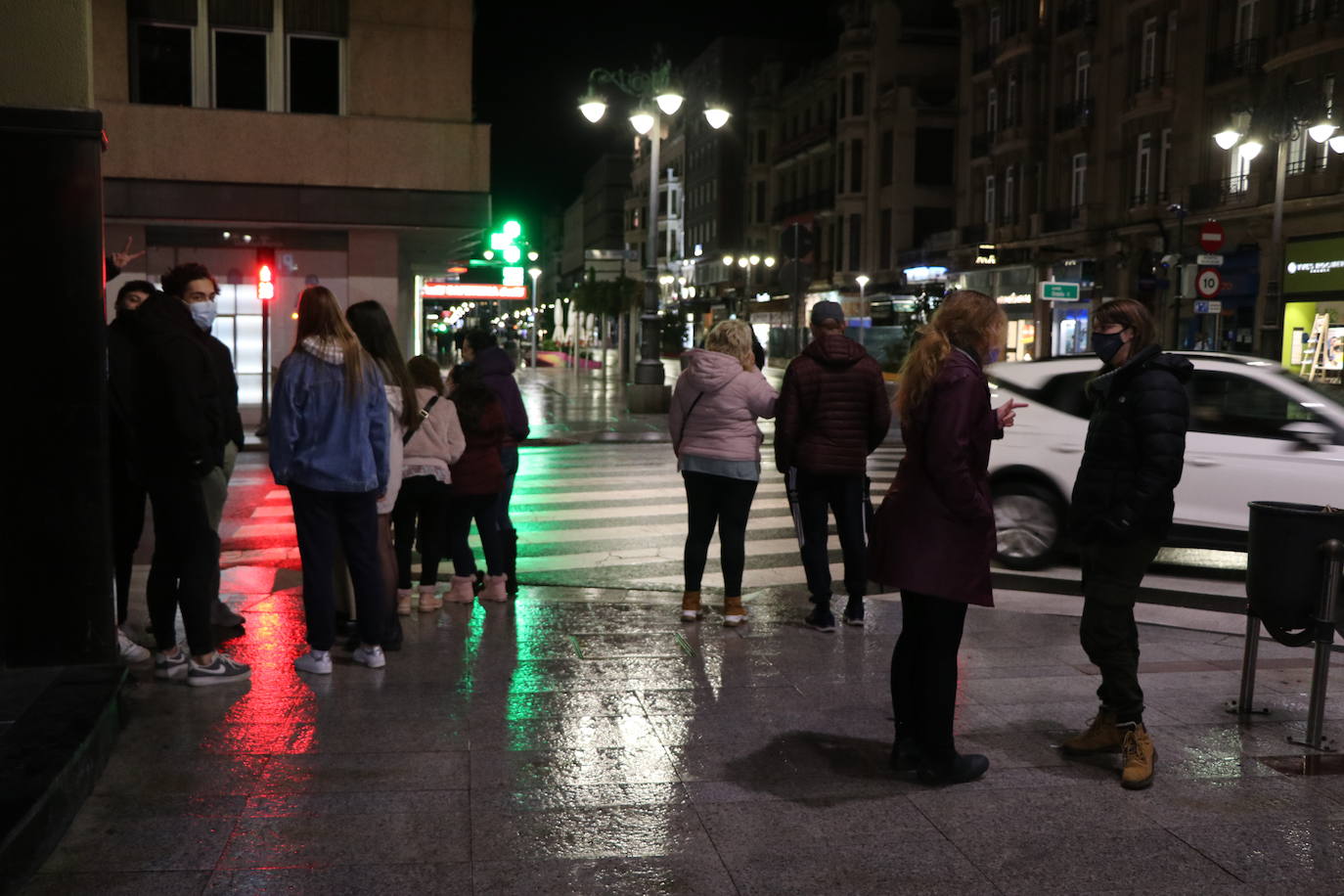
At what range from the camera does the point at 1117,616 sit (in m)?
5.27

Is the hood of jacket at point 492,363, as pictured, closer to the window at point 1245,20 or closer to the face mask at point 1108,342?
the face mask at point 1108,342

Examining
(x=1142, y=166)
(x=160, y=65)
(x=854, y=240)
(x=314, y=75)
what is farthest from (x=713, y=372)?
(x=854, y=240)

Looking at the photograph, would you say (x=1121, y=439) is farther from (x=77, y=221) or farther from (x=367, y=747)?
(x=77, y=221)

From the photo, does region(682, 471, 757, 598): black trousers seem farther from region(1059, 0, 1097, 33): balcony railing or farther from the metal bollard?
region(1059, 0, 1097, 33): balcony railing

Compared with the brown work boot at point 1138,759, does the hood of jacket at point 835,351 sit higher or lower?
higher

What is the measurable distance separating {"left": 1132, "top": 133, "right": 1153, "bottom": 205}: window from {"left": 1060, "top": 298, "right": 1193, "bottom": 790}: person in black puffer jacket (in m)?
37.4

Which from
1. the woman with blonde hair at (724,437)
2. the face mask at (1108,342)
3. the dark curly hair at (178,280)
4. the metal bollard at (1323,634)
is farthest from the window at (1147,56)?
the dark curly hair at (178,280)

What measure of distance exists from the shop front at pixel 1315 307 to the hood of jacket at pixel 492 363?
28.2m

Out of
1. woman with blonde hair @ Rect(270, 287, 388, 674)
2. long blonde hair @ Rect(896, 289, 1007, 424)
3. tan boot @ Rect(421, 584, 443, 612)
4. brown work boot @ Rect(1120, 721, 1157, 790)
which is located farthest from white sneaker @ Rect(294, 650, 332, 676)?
brown work boot @ Rect(1120, 721, 1157, 790)

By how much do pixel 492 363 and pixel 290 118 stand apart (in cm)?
1525

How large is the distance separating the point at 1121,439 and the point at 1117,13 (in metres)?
40.3

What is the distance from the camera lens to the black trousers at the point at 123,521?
21.4 feet

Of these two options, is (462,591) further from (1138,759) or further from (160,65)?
(160,65)

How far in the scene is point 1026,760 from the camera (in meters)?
5.37
